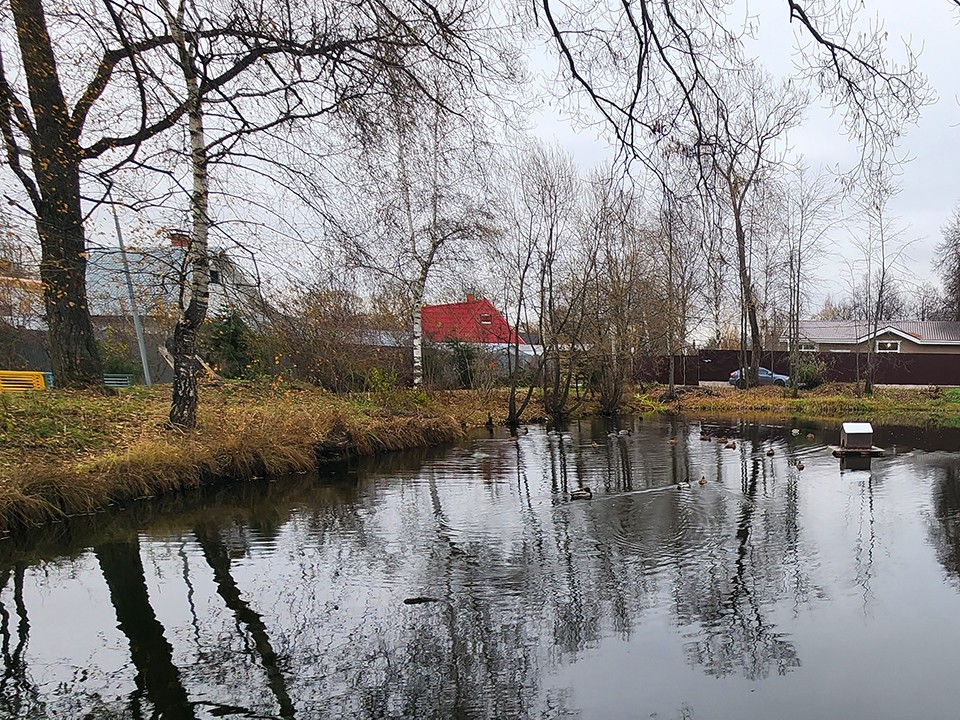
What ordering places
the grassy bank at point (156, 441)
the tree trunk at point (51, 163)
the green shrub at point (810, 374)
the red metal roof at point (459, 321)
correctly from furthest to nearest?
the green shrub at point (810, 374) < the red metal roof at point (459, 321) < the grassy bank at point (156, 441) < the tree trunk at point (51, 163)

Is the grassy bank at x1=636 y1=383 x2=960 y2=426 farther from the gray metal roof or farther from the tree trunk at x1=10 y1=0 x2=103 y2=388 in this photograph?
the tree trunk at x1=10 y1=0 x2=103 y2=388

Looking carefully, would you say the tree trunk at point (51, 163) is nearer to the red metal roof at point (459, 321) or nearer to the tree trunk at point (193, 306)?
the tree trunk at point (193, 306)

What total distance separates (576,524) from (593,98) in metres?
5.45

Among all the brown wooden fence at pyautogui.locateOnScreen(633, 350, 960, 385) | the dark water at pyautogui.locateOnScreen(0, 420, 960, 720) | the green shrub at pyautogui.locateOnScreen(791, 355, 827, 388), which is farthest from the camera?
the brown wooden fence at pyautogui.locateOnScreen(633, 350, 960, 385)

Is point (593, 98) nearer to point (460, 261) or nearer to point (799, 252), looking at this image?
point (460, 261)

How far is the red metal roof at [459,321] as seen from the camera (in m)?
→ 20.3

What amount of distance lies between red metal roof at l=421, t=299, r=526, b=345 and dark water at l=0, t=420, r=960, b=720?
11.1 m

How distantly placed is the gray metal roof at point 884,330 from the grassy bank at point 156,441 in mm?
26624

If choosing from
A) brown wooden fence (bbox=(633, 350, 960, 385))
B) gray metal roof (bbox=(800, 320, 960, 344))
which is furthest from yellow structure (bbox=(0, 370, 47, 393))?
gray metal roof (bbox=(800, 320, 960, 344))

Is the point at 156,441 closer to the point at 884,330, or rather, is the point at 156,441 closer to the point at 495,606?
the point at 495,606

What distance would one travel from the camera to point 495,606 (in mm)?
5188

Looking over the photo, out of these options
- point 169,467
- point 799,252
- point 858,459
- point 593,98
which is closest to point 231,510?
point 169,467

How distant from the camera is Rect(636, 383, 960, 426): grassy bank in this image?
2019 cm

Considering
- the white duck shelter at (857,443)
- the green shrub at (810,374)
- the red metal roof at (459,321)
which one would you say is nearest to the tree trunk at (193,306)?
the red metal roof at (459,321)
